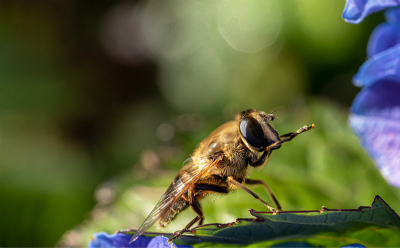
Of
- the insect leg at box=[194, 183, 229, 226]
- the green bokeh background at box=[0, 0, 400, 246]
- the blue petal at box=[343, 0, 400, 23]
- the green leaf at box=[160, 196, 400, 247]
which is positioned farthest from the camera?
the green bokeh background at box=[0, 0, 400, 246]

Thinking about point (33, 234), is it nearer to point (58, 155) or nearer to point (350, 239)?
point (58, 155)

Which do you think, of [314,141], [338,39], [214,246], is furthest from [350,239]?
[338,39]

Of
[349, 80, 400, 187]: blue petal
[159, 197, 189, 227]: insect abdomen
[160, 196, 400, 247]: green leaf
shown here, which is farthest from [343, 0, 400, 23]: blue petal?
[159, 197, 189, 227]: insect abdomen

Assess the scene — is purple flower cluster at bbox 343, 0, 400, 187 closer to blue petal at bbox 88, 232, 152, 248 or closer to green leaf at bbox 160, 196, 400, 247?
green leaf at bbox 160, 196, 400, 247

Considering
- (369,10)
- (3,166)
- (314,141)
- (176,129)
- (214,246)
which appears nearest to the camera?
(214,246)

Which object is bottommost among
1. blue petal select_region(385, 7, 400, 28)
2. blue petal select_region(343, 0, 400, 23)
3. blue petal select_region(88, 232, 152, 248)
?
blue petal select_region(88, 232, 152, 248)

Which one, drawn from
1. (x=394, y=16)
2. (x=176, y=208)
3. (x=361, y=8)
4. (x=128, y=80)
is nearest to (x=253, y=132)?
(x=176, y=208)

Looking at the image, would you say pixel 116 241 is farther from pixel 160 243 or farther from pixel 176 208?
pixel 176 208
